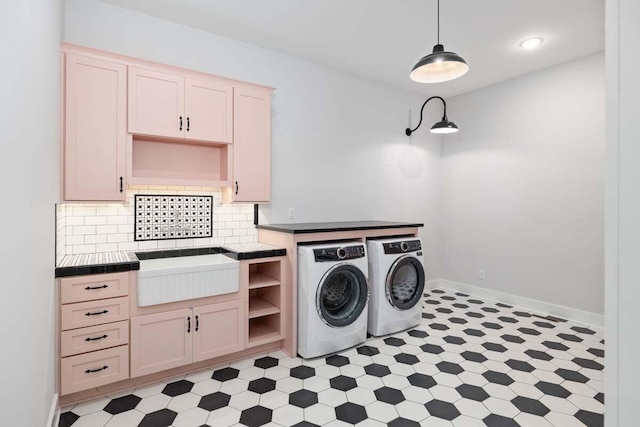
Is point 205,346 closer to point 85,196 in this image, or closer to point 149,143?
point 85,196

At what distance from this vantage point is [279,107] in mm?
3480

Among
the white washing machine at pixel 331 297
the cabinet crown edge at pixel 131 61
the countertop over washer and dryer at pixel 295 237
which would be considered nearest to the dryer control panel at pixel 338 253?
the white washing machine at pixel 331 297

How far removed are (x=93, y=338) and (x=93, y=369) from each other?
19 cm

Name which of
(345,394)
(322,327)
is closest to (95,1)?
(322,327)

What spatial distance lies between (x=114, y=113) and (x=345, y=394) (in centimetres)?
256

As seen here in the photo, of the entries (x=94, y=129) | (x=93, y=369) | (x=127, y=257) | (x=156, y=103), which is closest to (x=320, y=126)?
(x=156, y=103)

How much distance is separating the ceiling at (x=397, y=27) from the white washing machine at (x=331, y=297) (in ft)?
6.44

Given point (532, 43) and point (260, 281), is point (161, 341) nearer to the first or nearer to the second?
point (260, 281)

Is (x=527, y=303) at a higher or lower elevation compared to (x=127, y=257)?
lower

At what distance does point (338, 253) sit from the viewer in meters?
2.82

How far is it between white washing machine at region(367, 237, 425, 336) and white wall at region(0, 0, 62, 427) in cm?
243

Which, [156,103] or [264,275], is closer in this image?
[156,103]

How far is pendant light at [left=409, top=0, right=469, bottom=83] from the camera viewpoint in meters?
2.08

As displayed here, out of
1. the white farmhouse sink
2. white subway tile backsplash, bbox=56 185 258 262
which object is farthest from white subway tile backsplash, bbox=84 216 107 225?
the white farmhouse sink
